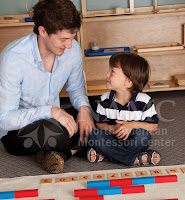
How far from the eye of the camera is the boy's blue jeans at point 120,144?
152cm

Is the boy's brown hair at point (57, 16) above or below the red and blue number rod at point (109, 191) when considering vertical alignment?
above

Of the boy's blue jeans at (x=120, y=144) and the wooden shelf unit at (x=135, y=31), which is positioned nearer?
the boy's blue jeans at (x=120, y=144)

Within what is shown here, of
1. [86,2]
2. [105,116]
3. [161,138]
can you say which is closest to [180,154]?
[161,138]

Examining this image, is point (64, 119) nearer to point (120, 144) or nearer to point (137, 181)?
point (120, 144)

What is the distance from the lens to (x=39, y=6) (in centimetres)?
147

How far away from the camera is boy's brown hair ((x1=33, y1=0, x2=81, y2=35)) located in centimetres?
140

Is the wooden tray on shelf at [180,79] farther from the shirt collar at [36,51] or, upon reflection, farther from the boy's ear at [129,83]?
the shirt collar at [36,51]

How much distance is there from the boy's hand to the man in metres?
0.17

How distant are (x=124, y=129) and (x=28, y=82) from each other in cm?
52

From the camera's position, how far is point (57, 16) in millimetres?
1398

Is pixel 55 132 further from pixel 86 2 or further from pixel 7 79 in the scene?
pixel 86 2

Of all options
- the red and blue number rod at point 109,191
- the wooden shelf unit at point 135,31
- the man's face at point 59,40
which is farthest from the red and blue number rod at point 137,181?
the wooden shelf unit at point 135,31

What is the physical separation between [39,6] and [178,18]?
162cm

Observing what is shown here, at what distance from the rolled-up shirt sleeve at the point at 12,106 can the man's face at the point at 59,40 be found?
0.65 feet
